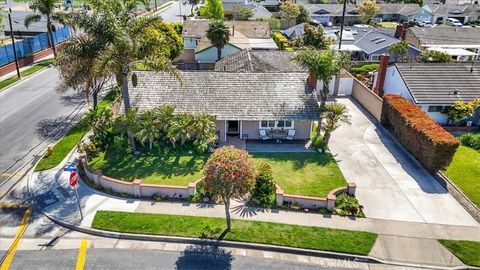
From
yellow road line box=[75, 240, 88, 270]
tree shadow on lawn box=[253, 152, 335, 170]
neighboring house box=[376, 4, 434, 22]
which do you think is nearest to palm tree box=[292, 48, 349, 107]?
tree shadow on lawn box=[253, 152, 335, 170]

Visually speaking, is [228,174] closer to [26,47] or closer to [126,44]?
[126,44]

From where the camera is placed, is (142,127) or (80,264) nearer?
(80,264)

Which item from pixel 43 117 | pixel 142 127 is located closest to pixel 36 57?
pixel 43 117

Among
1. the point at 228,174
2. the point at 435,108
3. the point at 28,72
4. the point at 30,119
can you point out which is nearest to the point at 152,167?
the point at 228,174

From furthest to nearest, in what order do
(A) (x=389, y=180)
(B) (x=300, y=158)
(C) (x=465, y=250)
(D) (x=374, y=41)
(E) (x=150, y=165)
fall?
(D) (x=374, y=41)
(B) (x=300, y=158)
(E) (x=150, y=165)
(A) (x=389, y=180)
(C) (x=465, y=250)

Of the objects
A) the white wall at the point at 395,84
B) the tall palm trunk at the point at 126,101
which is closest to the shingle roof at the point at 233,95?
the tall palm trunk at the point at 126,101

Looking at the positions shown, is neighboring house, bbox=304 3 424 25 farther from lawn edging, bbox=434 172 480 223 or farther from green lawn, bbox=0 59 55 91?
lawn edging, bbox=434 172 480 223

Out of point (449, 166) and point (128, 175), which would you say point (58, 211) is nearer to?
point (128, 175)
